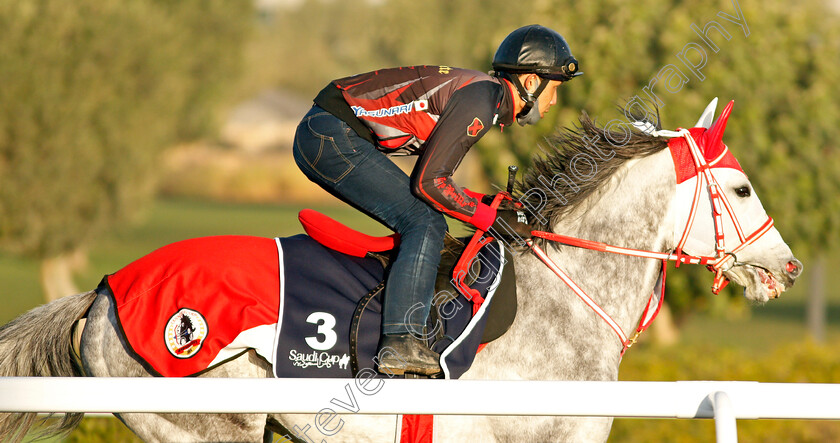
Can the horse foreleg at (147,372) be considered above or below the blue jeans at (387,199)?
below

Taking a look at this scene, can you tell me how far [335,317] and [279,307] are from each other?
0.71ft

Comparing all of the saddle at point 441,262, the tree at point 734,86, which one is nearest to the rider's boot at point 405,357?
the saddle at point 441,262

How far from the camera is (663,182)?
3070mm

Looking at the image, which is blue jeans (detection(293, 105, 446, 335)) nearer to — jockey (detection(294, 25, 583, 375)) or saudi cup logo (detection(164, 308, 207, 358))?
jockey (detection(294, 25, 583, 375))

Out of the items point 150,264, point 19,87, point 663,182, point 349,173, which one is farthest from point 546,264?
point 19,87

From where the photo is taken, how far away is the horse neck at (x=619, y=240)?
9.94 ft

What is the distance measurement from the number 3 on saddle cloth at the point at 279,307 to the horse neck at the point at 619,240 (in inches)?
10.9

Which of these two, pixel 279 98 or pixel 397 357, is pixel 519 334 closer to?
pixel 397 357

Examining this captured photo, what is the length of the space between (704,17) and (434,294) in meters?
7.97

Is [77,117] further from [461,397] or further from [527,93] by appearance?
[461,397]

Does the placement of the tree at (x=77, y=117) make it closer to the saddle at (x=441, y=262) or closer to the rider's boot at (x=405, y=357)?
the saddle at (x=441, y=262)

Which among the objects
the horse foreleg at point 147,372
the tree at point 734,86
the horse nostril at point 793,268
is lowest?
the horse foreleg at point 147,372

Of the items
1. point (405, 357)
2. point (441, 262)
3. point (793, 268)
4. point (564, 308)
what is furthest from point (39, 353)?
point (793, 268)

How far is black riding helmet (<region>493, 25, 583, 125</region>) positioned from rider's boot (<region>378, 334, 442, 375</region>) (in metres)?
1.15
